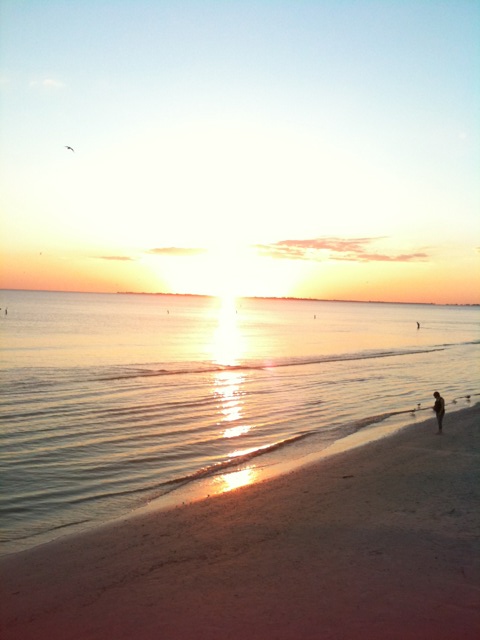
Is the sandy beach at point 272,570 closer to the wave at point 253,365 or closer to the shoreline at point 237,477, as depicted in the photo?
the shoreline at point 237,477

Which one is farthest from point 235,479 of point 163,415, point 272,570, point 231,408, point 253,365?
point 253,365

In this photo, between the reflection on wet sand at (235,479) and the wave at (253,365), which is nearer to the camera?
the reflection on wet sand at (235,479)

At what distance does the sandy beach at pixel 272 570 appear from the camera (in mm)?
8359

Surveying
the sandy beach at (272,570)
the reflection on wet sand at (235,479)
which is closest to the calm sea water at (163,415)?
the reflection on wet sand at (235,479)

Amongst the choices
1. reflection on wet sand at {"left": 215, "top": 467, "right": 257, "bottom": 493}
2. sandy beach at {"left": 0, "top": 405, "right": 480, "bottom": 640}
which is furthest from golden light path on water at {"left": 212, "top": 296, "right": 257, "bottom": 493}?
sandy beach at {"left": 0, "top": 405, "right": 480, "bottom": 640}

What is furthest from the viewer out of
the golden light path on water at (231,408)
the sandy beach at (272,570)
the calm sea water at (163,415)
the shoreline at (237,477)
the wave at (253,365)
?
the wave at (253,365)

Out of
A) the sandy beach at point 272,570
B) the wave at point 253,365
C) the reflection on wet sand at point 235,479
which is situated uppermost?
the wave at point 253,365

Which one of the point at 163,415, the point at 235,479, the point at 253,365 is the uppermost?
the point at 253,365

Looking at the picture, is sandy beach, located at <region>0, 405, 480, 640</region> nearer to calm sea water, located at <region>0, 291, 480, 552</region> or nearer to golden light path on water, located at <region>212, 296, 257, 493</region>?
golden light path on water, located at <region>212, 296, 257, 493</region>

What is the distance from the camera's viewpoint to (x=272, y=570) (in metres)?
10.1

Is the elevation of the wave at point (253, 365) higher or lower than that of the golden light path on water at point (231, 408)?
higher

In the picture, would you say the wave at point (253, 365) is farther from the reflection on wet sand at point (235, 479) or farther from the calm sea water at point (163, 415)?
the reflection on wet sand at point (235, 479)

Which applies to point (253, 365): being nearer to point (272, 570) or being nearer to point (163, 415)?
point (163, 415)

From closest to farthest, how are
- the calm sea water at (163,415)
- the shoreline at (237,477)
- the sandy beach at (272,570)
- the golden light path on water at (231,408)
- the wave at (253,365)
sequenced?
1. the sandy beach at (272,570)
2. the shoreline at (237,477)
3. the calm sea water at (163,415)
4. the golden light path on water at (231,408)
5. the wave at (253,365)
